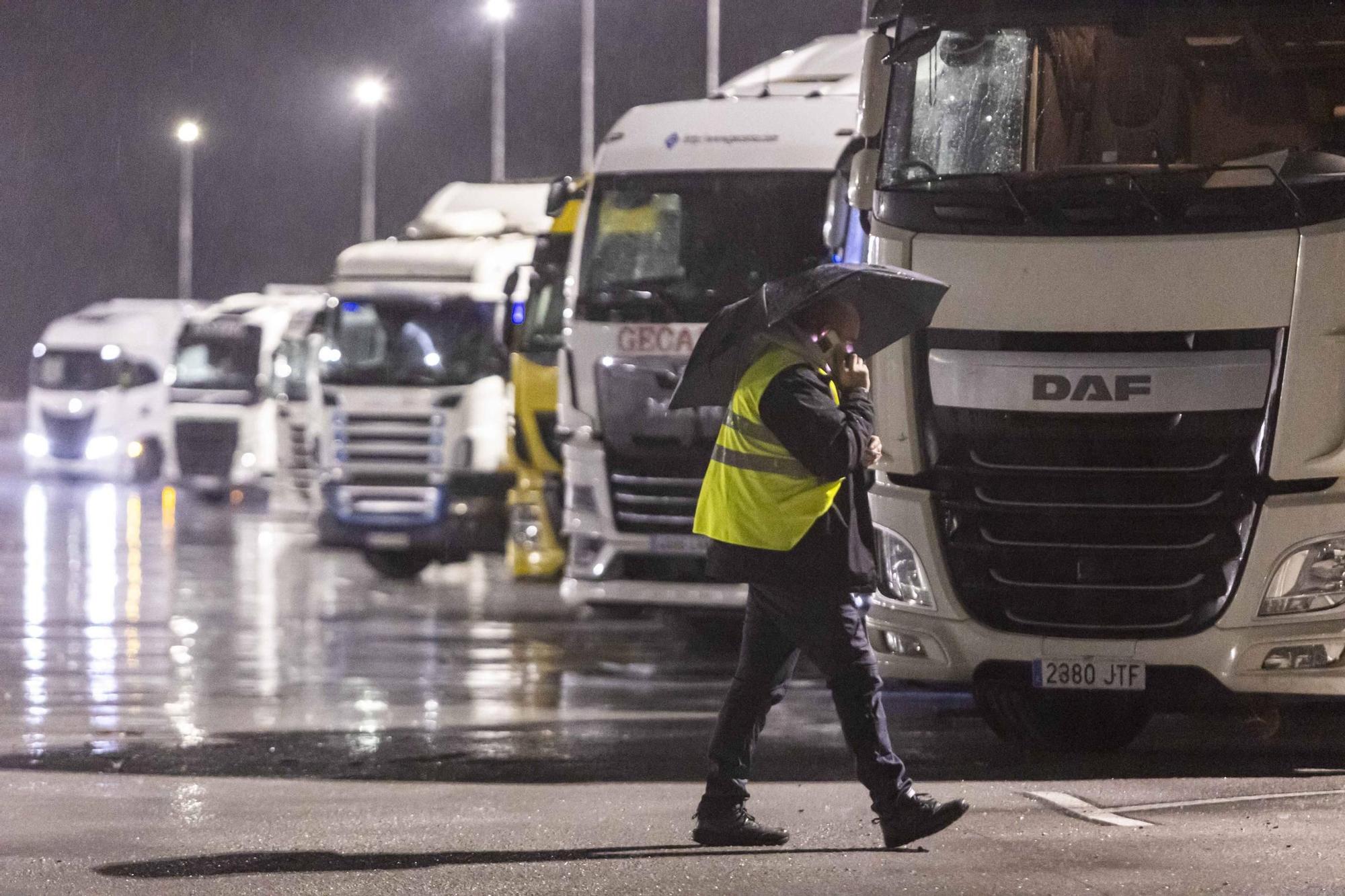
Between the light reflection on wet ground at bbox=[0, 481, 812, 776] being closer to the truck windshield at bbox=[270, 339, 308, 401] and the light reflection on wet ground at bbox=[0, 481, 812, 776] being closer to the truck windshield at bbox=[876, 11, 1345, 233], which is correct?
the truck windshield at bbox=[876, 11, 1345, 233]

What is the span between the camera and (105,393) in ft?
115

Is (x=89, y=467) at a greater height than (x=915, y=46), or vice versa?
(x=915, y=46)

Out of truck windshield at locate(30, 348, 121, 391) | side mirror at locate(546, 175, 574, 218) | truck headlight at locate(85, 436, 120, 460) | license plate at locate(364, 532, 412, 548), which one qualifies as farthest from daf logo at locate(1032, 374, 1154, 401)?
truck headlight at locate(85, 436, 120, 460)

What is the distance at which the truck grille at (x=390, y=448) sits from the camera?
19.1 m

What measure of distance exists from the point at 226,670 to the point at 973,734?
15.7 feet

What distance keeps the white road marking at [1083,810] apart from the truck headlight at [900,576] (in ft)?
2.87

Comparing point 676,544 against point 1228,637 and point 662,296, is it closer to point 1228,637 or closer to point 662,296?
point 662,296

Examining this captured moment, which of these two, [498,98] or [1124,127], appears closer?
[1124,127]

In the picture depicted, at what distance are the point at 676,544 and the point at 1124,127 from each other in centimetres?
497

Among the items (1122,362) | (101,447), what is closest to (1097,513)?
(1122,362)

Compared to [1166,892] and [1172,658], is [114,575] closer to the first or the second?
[1172,658]

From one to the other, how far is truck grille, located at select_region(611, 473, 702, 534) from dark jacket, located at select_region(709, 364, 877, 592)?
223 inches

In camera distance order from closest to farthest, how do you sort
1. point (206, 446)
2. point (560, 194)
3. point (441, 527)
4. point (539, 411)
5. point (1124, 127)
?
point (1124, 127), point (560, 194), point (539, 411), point (441, 527), point (206, 446)

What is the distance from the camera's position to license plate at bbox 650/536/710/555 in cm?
1299
